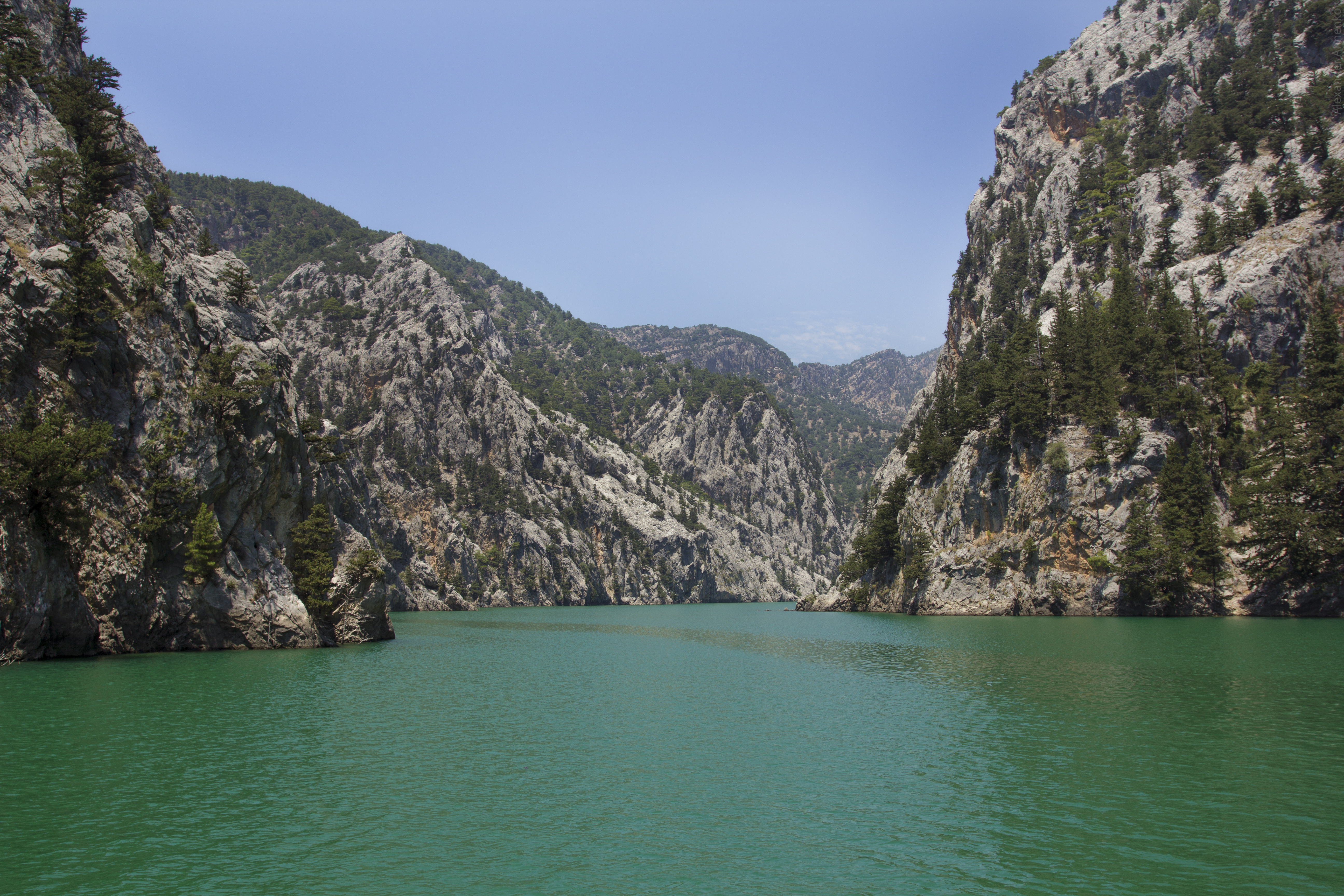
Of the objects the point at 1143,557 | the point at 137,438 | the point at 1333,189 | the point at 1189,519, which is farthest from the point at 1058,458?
the point at 137,438

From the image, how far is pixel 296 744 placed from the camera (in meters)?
28.1

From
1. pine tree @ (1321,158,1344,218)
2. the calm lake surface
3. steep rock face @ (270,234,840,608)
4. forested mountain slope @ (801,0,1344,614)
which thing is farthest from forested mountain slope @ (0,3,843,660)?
pine tree @ (1321,158,1344,218)

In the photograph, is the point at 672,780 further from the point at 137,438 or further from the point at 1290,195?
the point at 1290,195

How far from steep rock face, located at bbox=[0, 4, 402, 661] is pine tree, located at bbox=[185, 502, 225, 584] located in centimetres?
70

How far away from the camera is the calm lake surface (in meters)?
16.7

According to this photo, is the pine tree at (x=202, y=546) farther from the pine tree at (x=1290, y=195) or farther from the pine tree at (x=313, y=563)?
the pine tree at (x=1290, y=195)

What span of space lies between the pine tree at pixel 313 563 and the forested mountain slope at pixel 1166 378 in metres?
80.1

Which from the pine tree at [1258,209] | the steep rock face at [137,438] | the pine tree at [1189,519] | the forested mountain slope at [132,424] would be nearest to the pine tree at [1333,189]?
the pine tree at [1258,209]

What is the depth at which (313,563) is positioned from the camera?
61.0 metres

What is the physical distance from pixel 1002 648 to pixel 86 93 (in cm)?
8220

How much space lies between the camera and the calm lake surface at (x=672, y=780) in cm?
1673

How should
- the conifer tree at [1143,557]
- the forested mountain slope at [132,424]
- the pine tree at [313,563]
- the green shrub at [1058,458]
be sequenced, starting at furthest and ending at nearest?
the green shrub at [1058,458], the conifer tree at [1143,557], the pine tree at [313,563], the forested mountain slope at [132,424]

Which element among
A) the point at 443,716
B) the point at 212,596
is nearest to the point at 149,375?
the point at 212,596

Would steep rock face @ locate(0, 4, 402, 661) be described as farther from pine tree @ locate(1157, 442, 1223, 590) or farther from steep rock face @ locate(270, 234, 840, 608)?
steep rock face @ locate(270, 234, 840, 608)
